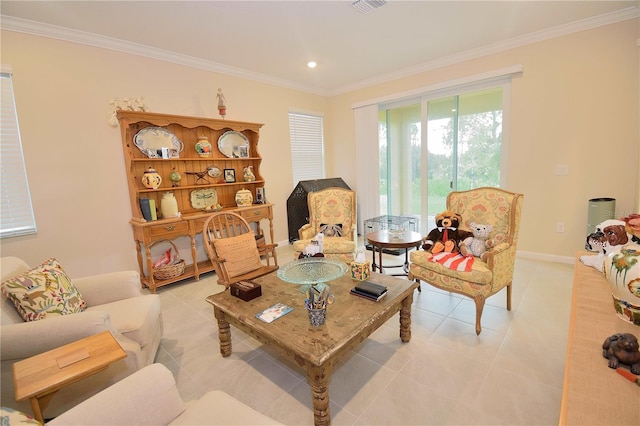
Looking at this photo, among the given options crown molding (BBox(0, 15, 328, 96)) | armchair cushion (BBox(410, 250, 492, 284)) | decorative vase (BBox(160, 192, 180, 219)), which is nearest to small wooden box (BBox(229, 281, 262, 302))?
armchair cushion (BBox(410, 250, 492, 284))

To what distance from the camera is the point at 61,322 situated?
144cm

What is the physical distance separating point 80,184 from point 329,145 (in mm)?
3869

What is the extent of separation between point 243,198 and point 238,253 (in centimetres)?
165

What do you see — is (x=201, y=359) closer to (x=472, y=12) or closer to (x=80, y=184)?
(x=80, y=184)

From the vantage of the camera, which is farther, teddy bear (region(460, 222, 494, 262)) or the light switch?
the light switch

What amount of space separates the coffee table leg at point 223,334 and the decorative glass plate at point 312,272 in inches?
20.5

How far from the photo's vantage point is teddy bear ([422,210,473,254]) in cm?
257

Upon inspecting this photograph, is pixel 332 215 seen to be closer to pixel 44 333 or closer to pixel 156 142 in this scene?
pixel 156 142

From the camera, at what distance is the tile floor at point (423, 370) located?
1550 millimetres

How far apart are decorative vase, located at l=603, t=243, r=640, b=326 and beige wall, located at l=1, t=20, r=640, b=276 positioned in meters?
2.77

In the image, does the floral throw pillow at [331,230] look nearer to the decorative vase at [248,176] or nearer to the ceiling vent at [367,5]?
the decorative vase at [248,176]

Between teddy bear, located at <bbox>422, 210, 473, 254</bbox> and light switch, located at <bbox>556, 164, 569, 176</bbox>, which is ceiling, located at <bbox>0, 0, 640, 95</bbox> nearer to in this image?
light switch, located at <bbox>556, 164, 569, 176</bbox>

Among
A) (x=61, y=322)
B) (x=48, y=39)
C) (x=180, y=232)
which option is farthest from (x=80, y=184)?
(x=61, y=322)

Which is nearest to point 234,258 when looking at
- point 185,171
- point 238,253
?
point 238,253
